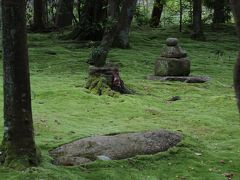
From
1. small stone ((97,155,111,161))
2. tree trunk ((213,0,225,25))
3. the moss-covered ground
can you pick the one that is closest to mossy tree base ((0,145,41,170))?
the moss-covered ground

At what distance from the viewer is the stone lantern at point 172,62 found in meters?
17.4

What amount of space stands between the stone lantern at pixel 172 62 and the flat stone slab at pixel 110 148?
9.28 metres

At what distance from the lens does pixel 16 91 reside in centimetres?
645

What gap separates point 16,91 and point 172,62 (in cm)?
1135

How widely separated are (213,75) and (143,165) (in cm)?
1248

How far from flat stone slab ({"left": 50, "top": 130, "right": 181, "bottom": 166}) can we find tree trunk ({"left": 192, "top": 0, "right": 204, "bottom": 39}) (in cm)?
2112

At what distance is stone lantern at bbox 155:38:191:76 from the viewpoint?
57.0 feet

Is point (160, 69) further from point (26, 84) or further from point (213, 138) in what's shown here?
point (26, 84)

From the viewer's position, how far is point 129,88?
14.8 m

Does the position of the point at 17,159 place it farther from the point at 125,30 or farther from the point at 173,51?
the point at 125,30

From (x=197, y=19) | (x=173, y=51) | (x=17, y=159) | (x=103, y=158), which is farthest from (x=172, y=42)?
(x=197, y=19)

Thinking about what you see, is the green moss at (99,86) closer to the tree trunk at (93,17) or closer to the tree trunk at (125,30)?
the tree trunk at (93,17)

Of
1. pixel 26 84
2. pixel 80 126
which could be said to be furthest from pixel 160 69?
pixel 26 84

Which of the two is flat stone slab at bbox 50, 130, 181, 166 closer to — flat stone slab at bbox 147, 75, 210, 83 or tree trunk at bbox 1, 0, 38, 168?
tree trunk at bbox 1, 0, 38, 168
